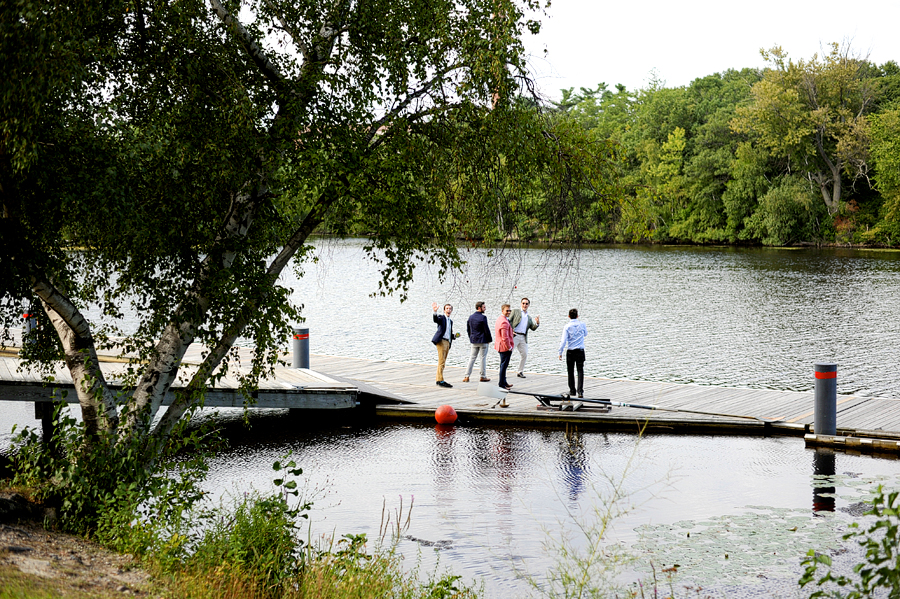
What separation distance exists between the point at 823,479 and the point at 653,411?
13.1ft

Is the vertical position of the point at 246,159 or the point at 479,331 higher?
the point at 246,159

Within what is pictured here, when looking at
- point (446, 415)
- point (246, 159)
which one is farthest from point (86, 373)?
point (446, 415)

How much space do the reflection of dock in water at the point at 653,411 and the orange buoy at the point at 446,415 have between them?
1.30 feet

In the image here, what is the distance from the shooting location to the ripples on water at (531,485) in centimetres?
876

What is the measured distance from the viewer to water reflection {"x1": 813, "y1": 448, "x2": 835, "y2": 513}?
10031 millimetres

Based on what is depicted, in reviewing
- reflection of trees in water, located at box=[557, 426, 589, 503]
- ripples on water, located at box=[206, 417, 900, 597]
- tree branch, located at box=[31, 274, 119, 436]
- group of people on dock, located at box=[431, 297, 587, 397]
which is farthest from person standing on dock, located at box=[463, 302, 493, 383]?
tree branch, located at box=[31, 274, 119, 436]

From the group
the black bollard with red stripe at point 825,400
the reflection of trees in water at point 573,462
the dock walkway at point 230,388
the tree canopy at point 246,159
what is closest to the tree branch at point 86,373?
the tree canopy at point 246,159

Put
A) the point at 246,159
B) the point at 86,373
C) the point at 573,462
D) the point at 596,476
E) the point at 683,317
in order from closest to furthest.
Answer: the point at 246,159 < the point at 86,373 < the point at 596,476 < the point at 573,462 < the point at 683,317

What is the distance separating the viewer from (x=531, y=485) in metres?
11.2

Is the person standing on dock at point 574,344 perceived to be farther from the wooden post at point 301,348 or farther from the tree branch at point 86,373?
the tree branch at point 86,373

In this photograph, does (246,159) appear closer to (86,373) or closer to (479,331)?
(86,373)

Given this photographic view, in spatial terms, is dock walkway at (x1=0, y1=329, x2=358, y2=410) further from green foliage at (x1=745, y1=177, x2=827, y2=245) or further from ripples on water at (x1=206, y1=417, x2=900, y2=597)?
green foliage at (x1=745, y1=177, x2=827, y2=245)

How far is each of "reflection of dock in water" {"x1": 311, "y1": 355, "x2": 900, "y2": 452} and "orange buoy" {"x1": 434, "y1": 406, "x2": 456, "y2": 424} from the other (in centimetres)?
40

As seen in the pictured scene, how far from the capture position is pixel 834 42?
71188 mm
